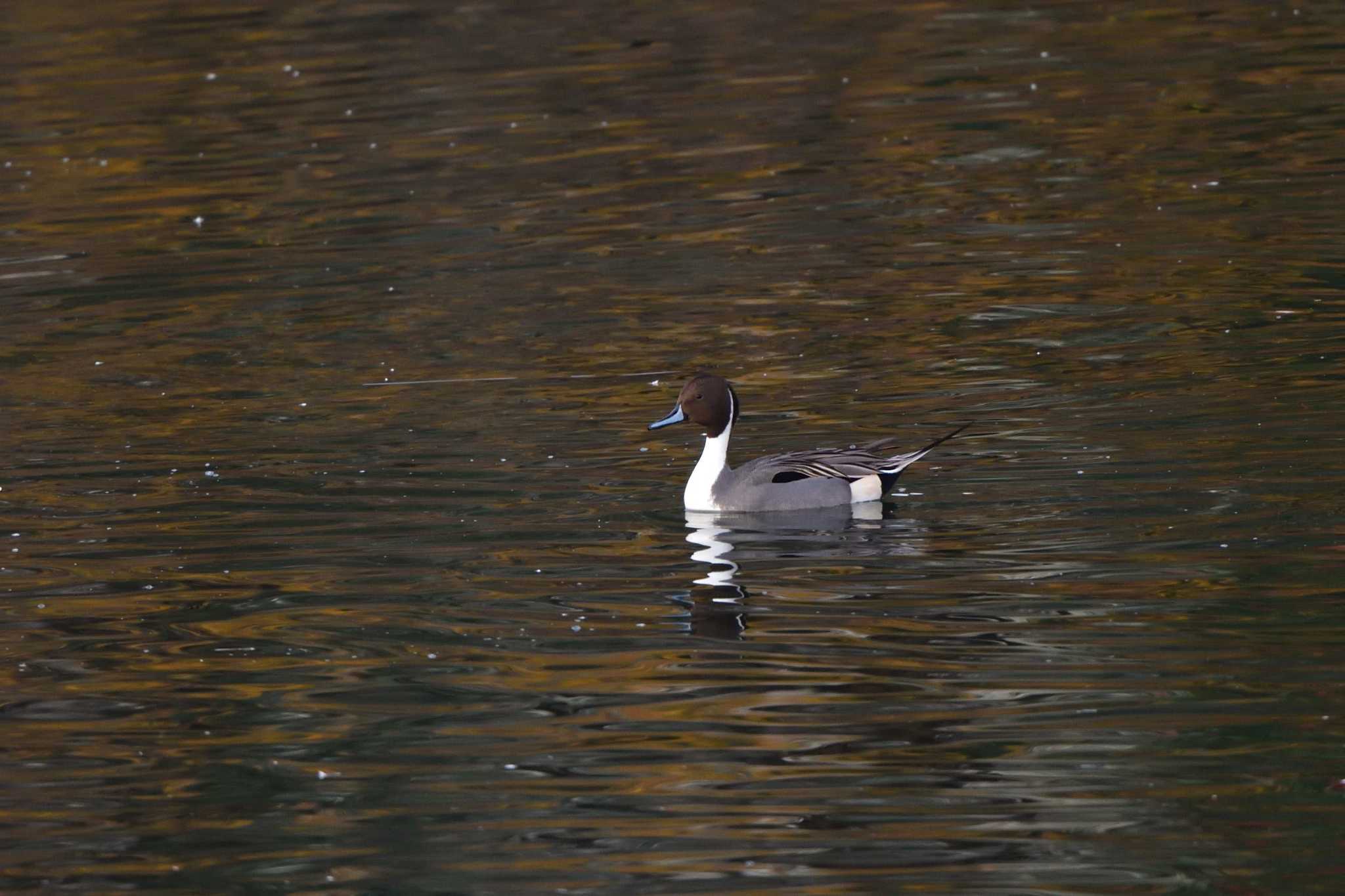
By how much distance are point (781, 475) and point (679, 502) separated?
69 cm

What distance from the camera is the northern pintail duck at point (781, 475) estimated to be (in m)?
10.8

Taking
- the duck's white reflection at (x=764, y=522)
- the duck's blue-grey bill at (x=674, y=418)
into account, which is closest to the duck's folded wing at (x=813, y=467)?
the duck's white reflection at (x=764, y=522)

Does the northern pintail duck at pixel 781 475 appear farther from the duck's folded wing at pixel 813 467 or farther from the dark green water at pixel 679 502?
the dark green water at pixel 679 502

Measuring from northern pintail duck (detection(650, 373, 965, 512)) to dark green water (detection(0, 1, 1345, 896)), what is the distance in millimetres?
141

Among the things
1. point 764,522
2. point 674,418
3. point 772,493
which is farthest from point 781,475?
point 674,418

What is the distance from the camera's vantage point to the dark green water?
734cm

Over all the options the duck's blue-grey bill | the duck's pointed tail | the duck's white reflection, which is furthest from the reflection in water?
the duck's blue-grey bill

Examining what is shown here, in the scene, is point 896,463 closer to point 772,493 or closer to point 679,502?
point 772,493

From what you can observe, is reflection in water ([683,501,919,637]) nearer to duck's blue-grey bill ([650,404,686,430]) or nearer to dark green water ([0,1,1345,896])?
dark green water ([0,1,1345,896])

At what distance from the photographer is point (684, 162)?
70.0 ft

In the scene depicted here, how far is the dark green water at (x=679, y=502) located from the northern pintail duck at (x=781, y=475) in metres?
0.14

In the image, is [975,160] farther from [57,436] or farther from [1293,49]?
[57,436]

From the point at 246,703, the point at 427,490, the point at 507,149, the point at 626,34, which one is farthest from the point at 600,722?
the point at 626,34

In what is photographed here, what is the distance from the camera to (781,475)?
10953mm
